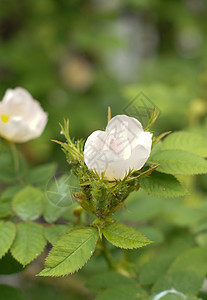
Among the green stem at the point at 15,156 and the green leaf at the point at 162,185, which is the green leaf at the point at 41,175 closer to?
the green stem at the point at 15,156

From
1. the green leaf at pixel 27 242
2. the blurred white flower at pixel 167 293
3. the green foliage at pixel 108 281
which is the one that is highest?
the green leaf at pixel 27 242

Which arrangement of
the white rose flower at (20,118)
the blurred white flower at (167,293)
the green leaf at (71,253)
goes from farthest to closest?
1. the white rose flower at (20,118)
2. the blurred white flower at (167,293)
3. the green leaf at (71,253)

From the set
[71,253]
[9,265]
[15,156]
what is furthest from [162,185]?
[15,156]

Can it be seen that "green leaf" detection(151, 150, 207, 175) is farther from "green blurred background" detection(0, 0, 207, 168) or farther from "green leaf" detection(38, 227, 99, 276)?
"green blurred background" detection(0, 0, 207, 168)

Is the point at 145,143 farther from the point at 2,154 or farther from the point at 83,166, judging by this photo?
the point at 2,154

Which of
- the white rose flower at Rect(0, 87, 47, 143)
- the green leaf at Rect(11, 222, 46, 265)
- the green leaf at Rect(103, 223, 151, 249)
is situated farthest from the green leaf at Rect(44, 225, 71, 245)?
the white rose flower at Rect(0, 87, 47, 143)

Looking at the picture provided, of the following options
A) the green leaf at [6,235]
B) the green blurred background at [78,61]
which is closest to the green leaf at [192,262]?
the green leaf at [6,235]

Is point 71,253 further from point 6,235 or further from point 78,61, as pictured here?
point 78,61
